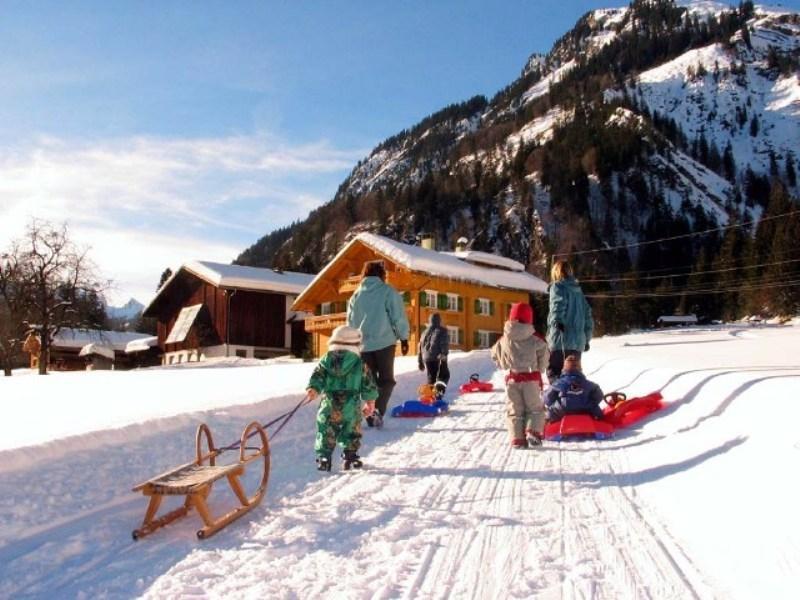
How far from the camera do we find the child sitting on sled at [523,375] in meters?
8.22

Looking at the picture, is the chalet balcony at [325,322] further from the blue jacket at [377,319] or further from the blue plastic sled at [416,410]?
the blue jacket at [377,319]

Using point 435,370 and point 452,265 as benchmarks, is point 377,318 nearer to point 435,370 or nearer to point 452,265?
point 435,370

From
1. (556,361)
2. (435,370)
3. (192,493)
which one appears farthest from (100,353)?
(192,493)

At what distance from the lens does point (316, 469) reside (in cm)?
723

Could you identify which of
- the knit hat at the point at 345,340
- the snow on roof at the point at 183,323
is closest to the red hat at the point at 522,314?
the knit hat at the point at 345,340

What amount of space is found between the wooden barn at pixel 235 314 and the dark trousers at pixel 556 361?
37055 millimetres

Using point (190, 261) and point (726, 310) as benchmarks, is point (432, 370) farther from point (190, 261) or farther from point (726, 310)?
point (726, 310)

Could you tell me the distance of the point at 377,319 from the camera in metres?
9.11

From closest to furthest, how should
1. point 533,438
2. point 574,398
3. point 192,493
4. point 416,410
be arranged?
point 192,493
point 533,438
point 574,398
point 416,410

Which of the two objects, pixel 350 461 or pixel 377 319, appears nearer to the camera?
pixel 350 461

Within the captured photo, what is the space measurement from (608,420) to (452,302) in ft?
103

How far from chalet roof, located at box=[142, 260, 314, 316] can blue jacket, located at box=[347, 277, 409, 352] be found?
38.0 m

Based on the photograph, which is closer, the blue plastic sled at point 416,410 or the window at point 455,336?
the blue plastic sled at point 416,410

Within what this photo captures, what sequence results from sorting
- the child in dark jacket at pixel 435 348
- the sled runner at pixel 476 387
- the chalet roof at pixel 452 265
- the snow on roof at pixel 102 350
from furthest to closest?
the snow on roof at pixel 102 350
the chalet roof at pixel 452 265
the sled runner at pixel 476 387
the child in dark jacket at pixel 435 348
